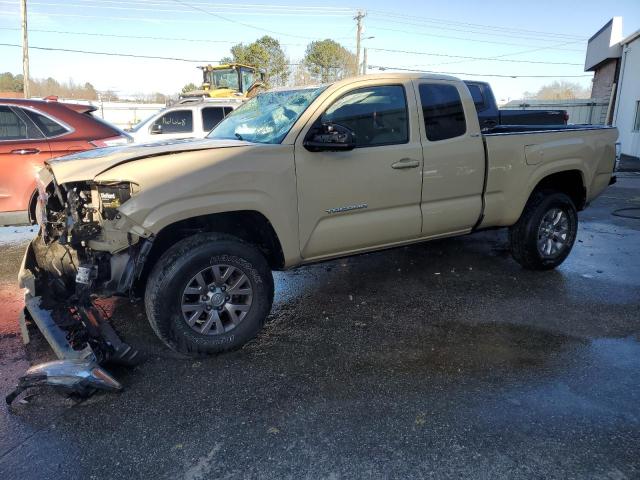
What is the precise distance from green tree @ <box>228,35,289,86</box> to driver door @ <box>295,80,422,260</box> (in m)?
40.1

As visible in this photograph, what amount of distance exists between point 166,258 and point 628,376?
3248 mm

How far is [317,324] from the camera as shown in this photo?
427 cm

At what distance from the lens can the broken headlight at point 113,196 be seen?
10.7 ft

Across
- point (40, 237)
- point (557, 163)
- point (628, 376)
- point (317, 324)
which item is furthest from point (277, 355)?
point (557, 163)

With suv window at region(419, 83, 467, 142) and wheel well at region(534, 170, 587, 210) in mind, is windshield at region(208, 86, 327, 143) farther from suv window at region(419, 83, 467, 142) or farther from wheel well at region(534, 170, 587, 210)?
wheel well at region(534, 170, 587, 210)

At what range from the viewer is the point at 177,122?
1228 centimetres

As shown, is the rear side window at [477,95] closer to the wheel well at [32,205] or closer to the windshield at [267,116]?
the windshield at [267,116]

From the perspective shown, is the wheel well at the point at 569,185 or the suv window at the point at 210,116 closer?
the wheel well at the point at 569,185

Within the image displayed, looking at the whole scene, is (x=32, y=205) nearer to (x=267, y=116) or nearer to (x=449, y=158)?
(x=267, y=116)

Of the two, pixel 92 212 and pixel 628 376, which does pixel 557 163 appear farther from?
pixel 92 212

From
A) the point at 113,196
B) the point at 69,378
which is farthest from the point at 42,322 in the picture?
the point at 113,196

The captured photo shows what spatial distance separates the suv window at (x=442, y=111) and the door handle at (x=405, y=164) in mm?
310

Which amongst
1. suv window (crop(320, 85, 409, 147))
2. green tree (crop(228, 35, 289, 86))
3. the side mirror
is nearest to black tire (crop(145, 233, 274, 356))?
the side mirror

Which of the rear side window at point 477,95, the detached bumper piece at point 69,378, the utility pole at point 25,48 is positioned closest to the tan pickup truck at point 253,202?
the detached bumper piece at point 69,378
